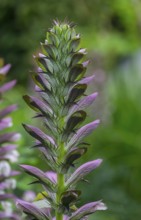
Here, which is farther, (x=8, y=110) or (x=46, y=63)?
(x=8, y=110)

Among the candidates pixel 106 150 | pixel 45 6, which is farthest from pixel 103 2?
pixel 106 150

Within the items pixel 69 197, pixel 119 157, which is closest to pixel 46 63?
pixel 69 197

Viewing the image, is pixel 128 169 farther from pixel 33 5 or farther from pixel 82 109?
pixel 33 5

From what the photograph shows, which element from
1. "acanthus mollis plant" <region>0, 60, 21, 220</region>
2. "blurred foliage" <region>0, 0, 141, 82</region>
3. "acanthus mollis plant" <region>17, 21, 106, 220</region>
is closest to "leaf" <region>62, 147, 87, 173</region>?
"acanthus mollis plant" <region>17, 21, 106, 220</region>

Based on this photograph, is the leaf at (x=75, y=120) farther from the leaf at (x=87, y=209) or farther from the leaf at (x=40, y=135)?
the leaf at (x=87, y=209)

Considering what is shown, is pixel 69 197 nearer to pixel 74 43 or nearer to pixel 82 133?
pixel 82 133

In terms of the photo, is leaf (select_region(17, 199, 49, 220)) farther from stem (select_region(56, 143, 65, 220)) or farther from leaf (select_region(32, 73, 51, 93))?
leaf (select_region(32, 73, 51, 93))
